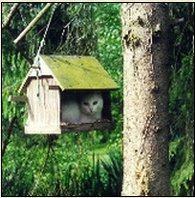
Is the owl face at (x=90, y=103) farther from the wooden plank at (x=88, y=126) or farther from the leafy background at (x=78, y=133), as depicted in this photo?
the leafy background at (x=78, y=133)

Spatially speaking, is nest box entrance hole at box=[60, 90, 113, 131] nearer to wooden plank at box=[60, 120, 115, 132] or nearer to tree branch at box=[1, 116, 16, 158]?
wooden plank at box=[60, 120, 115, 132]

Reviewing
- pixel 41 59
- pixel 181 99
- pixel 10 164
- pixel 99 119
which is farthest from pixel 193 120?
pixel 10 164

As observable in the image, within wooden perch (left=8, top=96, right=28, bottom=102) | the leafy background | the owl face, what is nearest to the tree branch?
the leafy background

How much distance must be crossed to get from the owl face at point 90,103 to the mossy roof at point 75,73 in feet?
0.26

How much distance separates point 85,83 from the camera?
2.31m

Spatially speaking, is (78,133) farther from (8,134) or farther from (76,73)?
(76,73)

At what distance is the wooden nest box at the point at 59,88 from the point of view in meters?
2.29

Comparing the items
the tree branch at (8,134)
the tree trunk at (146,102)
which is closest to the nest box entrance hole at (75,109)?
the tree trunk at (146,102)

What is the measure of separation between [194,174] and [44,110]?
925 millimetres

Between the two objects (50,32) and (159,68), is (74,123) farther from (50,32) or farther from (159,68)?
(50,32)

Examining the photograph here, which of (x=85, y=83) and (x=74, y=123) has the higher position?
(x=85, y=83)

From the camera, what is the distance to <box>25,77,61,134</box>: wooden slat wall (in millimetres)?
2363

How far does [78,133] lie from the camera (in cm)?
355

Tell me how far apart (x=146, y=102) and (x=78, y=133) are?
171 cm
